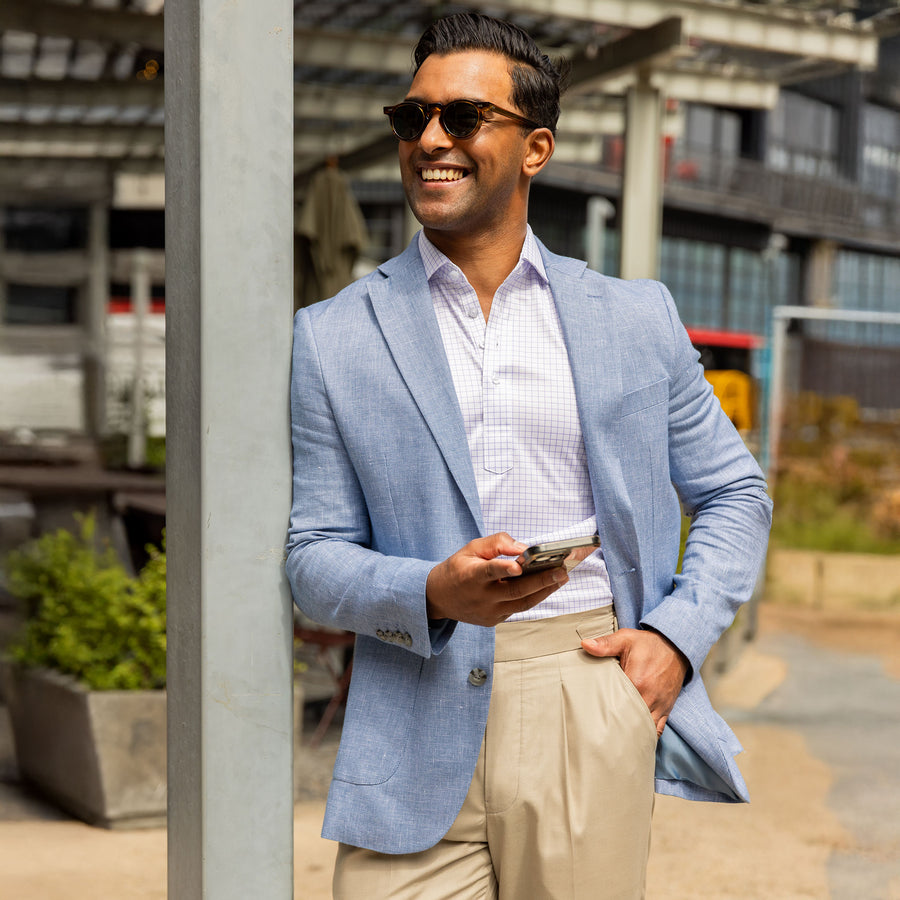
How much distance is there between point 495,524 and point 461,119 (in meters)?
0.60

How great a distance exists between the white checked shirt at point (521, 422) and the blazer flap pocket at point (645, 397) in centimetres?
8

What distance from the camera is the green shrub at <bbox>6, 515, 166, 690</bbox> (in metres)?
4.47

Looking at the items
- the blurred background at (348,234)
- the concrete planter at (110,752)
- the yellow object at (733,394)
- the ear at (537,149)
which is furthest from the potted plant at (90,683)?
the yellow object at (733,394)

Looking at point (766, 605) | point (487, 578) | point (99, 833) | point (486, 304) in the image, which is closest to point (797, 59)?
point (766, 605)

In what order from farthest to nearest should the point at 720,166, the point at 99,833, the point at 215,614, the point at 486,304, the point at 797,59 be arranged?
the point at 720,166 → the point at 797,59 → the point at 99,833 → the point at 486,304 → the point at 215,614

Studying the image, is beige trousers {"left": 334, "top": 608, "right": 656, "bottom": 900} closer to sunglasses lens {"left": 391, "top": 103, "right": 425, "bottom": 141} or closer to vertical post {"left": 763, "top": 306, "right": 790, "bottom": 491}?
sunglasses lens {"left": 391, "top": 103, "right": 425, "bottom": 141}

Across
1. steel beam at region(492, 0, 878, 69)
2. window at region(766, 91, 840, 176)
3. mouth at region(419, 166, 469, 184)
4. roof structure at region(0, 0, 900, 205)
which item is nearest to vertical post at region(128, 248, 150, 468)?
roof structure at region(0, 0, 900, 205)

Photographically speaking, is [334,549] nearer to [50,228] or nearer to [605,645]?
[605,645]

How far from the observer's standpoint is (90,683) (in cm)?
444

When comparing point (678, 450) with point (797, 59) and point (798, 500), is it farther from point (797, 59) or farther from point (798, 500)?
point (798, 500)

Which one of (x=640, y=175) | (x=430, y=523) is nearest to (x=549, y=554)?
(x=430, y=523)

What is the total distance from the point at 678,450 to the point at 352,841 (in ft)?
2.59

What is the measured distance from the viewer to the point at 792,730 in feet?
20.8

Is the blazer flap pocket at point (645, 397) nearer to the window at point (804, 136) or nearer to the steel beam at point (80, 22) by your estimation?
the steel beam at point (80, 22)
